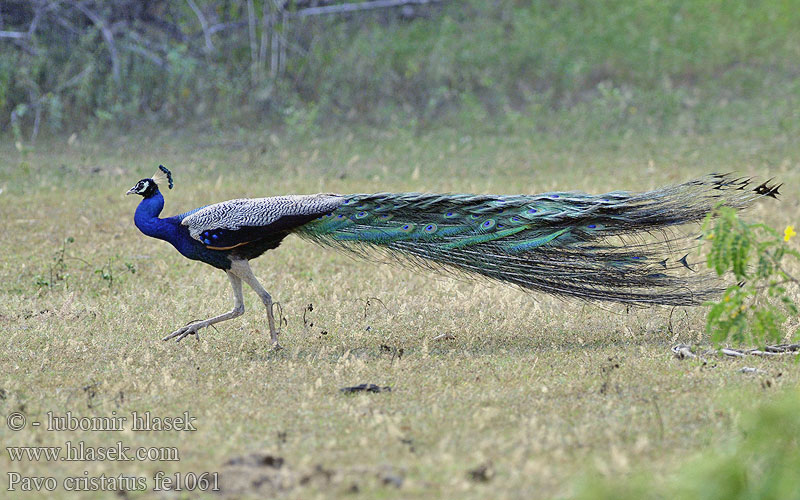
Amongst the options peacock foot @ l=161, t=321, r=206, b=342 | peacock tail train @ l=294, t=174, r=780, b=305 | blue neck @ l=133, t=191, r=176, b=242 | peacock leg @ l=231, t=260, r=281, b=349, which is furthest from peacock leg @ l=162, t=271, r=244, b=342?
peacock tail train @ l=294, t=174, r=780, b=305

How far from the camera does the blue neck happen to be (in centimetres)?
565

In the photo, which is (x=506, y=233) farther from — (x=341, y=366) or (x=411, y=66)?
(x=411, y=66)

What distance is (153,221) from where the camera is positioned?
5.70 metres

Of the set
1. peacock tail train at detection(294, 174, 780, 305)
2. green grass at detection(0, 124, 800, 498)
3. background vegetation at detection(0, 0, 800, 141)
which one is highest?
background vegetation at detection(0, 0, 800, 141)

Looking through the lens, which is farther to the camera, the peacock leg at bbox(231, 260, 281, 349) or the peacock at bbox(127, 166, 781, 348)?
the peacock leg at bbox(231, 260, 281, 349)

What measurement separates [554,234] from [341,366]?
4.69 feet

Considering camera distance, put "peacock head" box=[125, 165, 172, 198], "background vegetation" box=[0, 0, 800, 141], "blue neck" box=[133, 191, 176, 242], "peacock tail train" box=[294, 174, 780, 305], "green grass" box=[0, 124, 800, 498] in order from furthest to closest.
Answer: "background vegetation" box=[0, 0, 800, 141], "peacock head" box=[125, 165, 172, 198], "blue neck" box=[133, 191, 176, 242], "peacock tail train" box=[294, 174, 780, 305], "green grass" box=[0, 124, 800, 498]

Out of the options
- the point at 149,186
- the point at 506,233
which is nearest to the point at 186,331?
the point at 149,186

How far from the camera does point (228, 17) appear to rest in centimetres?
1335

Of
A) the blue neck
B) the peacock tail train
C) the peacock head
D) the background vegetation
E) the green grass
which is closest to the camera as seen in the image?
the green grass

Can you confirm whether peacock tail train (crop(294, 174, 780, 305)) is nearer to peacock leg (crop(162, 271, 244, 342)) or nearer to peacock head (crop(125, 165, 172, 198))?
peacock leg (crop(162, 271, 244, 342))

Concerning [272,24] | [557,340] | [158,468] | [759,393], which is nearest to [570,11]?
[272,24]

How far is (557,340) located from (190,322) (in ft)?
7.87

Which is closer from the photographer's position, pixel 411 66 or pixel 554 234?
pixel 554 234
